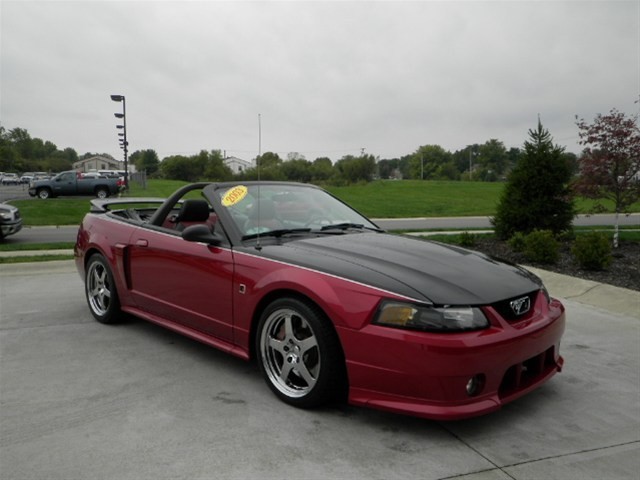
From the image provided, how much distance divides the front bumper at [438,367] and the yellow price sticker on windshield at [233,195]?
1538 millimetres

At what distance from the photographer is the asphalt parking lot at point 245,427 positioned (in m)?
2.55

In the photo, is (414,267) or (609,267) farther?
(609,267)

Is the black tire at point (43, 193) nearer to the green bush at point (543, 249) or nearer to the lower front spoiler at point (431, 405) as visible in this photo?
the green bush at point (543, 249)

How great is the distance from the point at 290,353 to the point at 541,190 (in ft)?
26.3

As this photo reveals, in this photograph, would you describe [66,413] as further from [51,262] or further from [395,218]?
[395,218]

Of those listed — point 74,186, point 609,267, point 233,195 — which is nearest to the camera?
point 233,195

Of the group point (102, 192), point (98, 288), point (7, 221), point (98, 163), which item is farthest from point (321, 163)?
point (98, 163)

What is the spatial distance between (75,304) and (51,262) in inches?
122

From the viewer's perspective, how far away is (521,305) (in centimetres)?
312

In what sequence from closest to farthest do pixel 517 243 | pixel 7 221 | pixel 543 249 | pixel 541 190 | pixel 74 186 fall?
1. pixel 543 249
2. pixel 517 243
3. pixel 541 190
4. pixel 7 221
5. pixel 74 186

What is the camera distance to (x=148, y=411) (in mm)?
3164

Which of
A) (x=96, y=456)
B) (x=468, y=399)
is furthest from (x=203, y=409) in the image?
(x=468, y=399)

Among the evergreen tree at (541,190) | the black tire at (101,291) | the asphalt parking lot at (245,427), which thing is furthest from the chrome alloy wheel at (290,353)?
the evergreen tree at (541,190)

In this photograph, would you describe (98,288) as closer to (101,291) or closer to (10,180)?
(101,291)
